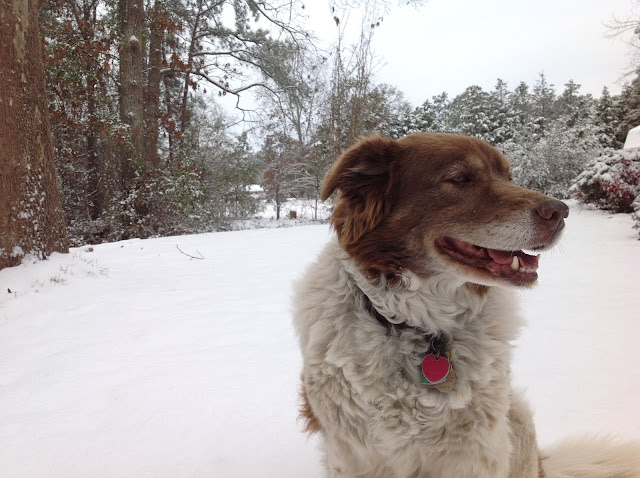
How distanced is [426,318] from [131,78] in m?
11.8

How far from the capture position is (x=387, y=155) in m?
2.06

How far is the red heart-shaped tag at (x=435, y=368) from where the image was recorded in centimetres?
166

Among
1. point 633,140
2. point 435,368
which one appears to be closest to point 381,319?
point 435,368

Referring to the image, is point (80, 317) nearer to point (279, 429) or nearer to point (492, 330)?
point (279, 429)

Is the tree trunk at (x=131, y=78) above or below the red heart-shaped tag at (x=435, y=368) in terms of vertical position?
above

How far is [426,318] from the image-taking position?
1854 millimetres

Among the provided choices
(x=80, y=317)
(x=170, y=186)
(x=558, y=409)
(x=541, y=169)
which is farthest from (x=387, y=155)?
(x=541, y=169)

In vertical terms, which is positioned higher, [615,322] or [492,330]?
[492,330]

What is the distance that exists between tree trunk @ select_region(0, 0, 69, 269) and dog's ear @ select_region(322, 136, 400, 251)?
5104 mm

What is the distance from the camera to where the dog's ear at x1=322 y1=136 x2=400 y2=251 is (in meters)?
1.97

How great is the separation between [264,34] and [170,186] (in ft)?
21.3

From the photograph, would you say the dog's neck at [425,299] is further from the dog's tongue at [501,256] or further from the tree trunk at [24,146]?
the tree trunk at [24,146]

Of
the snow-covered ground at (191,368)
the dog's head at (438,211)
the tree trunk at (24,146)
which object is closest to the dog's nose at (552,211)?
the dog's head at (438,211)

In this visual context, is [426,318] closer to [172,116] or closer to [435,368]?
[435,368]
